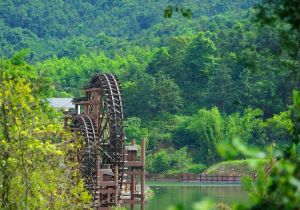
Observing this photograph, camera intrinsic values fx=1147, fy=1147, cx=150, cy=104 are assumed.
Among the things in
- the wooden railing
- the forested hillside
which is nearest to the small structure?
the forested hillside

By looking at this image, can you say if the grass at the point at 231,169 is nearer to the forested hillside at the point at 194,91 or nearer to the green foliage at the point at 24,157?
the forested hillside at the point at 194,91

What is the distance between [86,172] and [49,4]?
370ft

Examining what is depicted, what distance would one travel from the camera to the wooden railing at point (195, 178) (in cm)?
6359

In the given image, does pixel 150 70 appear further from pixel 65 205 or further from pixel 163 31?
pixel 65 205

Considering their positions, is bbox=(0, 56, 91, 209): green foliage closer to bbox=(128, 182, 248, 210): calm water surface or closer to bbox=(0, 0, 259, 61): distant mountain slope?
bbox=(128, 182, 248, 210): calm water surface

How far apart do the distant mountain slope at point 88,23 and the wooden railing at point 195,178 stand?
50711mm

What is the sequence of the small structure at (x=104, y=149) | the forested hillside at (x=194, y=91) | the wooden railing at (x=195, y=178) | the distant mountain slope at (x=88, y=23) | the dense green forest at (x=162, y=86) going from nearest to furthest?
the dense green forest at (x=162, y=86) < the small structure at (x=104, y=149) < the wooden railing at (x=195, y=178) < the forested hillside at (x=194, y=91) < the distant mountain slope at (x=88, y=23)

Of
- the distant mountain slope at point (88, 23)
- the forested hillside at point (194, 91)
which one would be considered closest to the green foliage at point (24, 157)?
the forested hillside at point (194, 91)

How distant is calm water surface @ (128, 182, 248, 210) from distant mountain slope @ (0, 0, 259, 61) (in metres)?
57.8

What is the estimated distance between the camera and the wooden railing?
6359cm

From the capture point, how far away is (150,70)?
83.9m

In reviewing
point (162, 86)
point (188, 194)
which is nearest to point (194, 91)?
point (162, 86)

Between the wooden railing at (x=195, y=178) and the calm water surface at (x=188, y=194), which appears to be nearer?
the calm water surface at (x=188, y=194)

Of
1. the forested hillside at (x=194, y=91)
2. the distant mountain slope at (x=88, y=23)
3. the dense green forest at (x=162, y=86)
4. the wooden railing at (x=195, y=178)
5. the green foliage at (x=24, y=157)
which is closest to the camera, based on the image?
the dense green forest at (x=162, y=86)
